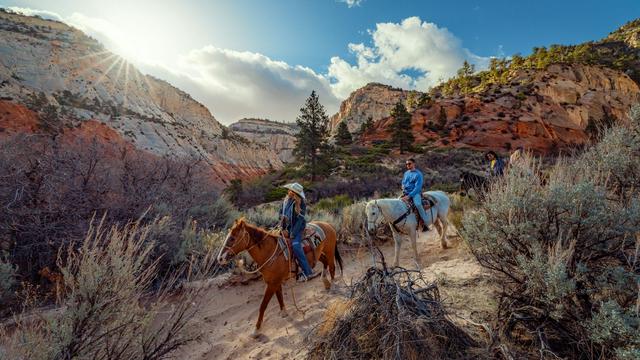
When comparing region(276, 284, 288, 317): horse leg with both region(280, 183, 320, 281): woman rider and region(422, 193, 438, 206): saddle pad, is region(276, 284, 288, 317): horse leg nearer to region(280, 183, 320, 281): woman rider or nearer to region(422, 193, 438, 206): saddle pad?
region(280, 183, 320, 281): woman rider

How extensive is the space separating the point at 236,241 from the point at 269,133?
13119 cm

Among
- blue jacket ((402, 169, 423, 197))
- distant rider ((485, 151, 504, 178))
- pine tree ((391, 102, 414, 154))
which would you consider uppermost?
pine tree ((391, 102, 414, 154))

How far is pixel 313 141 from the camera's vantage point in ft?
113

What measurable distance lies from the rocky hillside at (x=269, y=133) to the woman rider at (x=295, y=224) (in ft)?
326

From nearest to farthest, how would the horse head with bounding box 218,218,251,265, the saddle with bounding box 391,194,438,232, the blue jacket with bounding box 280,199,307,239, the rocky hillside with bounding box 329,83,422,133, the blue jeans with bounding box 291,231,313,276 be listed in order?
the horse head with bounding box 218,218,251,265, the blue jeans with bounding box 291,231,313,276, the blue jacket with bounding box 280,199,307,239, the saddle with bounding box 391,194,438,232, the rocky hillside with bounding box 329,83,422,133

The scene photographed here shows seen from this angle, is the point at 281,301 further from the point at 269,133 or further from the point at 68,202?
the point at 269,133

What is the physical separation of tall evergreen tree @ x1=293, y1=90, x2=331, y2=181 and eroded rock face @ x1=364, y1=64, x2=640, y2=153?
61.7 ft

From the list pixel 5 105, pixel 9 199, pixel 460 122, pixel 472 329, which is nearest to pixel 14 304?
pixel 9 199

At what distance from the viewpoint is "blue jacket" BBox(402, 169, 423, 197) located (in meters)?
7.30

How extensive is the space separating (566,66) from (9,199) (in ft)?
271

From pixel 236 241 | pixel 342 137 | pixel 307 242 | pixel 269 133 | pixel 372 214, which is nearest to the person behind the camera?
pixel 236 241

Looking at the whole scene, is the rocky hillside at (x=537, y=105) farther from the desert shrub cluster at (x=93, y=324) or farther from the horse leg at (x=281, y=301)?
the desert shrub cluster at (x=93, y=324)

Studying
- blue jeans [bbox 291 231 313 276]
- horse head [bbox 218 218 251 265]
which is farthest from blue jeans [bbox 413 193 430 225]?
horse head [bbox 218 218 251 265]

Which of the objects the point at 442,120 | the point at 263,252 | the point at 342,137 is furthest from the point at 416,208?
the point at 442,120
